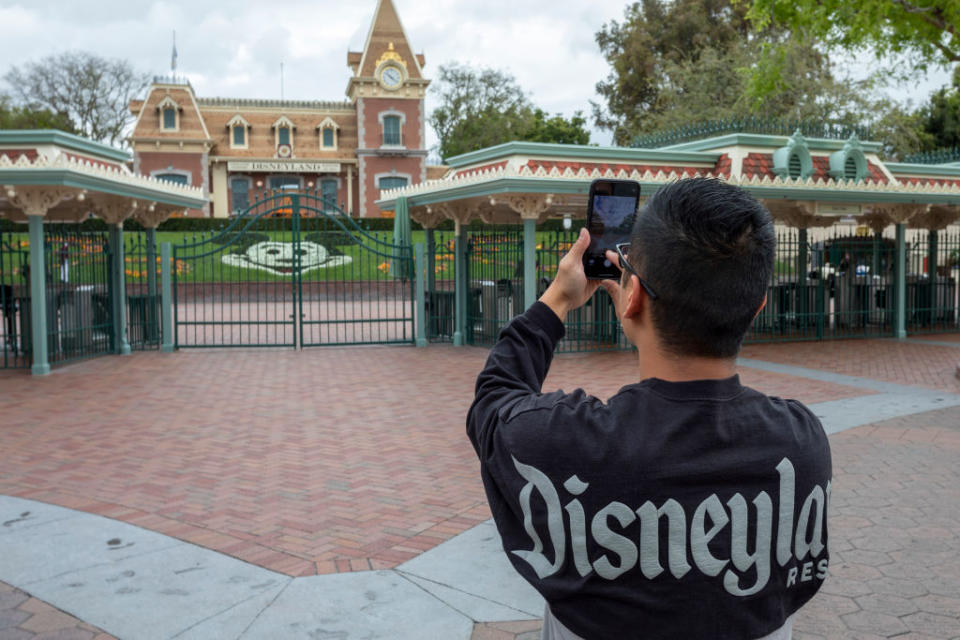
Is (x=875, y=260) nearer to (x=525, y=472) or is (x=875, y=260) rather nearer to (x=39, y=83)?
(x=525, y=472)

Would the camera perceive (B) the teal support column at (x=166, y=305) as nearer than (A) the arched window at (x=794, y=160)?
Yes

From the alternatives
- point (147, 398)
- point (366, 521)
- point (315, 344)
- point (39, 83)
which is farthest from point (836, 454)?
point (39, 83)

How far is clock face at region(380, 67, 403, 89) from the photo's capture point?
136 ft

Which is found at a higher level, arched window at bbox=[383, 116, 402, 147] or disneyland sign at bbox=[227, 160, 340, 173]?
arched window at bbox=[383, 116, 402, 147]

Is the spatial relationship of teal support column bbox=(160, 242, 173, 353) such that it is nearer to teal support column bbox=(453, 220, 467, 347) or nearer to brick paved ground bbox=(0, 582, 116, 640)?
teal support column bbox=(453, 220, 467, 347)

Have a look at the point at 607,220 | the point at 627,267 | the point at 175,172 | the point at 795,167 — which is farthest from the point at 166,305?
the point at 175,172

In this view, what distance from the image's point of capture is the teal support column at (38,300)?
11164mm

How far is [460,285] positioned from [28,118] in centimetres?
3579

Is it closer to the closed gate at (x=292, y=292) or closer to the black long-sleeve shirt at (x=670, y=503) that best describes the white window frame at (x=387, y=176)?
the closed gate at (x=292, y=292)

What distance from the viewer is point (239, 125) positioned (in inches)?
1661

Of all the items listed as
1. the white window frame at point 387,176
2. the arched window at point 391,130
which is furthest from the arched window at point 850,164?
the arched window at point 391,130

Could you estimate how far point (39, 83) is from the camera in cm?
4253

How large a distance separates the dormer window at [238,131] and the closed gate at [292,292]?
5.60 metres

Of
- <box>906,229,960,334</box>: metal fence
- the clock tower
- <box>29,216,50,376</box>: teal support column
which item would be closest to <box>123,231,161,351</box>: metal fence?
<box>29,216,50,376</box>: teal support column
